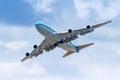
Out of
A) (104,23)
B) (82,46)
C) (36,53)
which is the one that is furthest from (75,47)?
(104,23)

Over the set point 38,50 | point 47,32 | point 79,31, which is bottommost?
point 79,31

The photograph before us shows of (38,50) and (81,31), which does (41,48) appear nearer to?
(38,50)

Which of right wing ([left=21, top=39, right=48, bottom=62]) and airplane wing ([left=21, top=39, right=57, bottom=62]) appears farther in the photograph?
right wing ([left=21, top=39, right=48, bottom=62])

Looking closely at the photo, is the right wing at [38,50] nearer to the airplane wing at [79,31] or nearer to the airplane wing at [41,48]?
the airplane wing at [41,48]

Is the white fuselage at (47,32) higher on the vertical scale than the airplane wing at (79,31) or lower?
higher

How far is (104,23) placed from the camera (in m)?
165

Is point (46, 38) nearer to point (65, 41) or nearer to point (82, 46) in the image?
point (65, 41)

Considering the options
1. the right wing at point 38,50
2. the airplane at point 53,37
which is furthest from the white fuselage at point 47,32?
the right wing at point 38,50

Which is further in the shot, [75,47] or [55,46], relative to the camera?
[75,47]

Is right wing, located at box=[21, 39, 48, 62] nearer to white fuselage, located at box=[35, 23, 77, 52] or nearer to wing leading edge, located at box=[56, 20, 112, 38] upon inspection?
white fuselage, located at box=[35, 23, 77, 52]

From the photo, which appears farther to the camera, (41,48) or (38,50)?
(38,50)

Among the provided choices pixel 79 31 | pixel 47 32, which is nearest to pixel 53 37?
pixel 47 32

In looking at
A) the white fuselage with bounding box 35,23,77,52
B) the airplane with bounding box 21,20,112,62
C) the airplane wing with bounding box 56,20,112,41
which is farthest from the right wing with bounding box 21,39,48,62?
the airplane wing with bounding box 56,20,112,41

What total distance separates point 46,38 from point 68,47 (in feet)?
48.7
